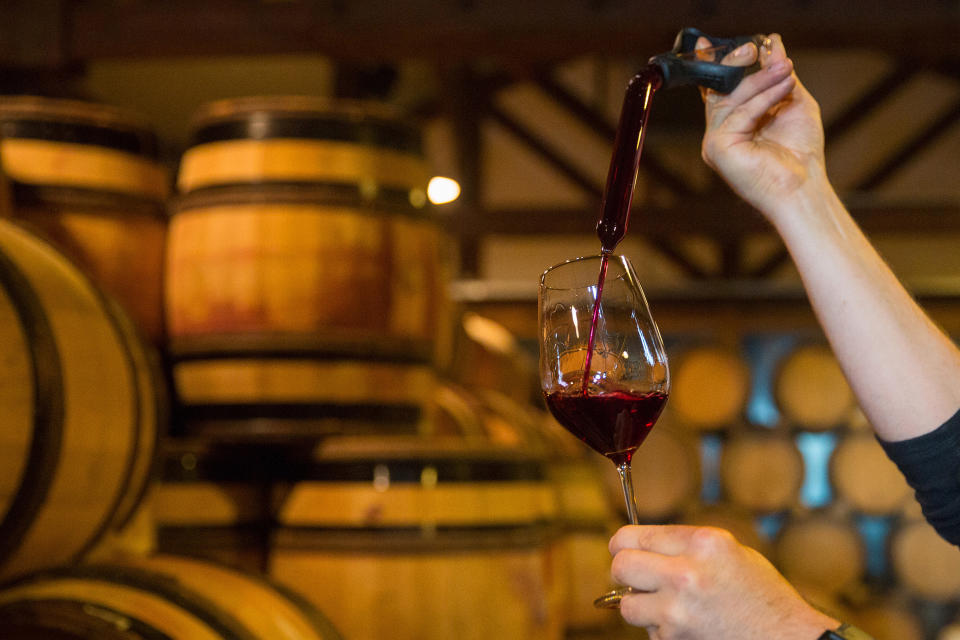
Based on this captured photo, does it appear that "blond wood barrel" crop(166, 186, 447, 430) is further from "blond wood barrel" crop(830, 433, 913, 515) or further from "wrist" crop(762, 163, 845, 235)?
"blond wood barrel" crop(830, 433, 913, 515)

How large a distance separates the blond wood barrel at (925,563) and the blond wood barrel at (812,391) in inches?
32.8

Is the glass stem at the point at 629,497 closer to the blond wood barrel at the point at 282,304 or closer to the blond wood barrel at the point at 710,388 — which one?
the blond wood barrel at the point at 282,304

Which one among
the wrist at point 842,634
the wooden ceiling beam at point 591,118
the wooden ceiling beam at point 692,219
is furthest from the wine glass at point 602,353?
the wooden ceiling beam at point 591,118

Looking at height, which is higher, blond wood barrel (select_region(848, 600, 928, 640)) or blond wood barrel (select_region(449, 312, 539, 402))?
blond wood barrel (select_region(449, 312, 539, 402))

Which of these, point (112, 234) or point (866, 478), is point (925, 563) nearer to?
point (866, 478)

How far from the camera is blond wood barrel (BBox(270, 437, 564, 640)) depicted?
180cm

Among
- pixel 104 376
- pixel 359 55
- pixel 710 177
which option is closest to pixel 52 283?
pixel 104 376

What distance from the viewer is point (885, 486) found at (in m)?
6.44

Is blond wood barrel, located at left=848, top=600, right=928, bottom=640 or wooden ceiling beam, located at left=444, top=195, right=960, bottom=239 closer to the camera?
blond wood barrel, located at left=848, top=600, right=928, bottom=640

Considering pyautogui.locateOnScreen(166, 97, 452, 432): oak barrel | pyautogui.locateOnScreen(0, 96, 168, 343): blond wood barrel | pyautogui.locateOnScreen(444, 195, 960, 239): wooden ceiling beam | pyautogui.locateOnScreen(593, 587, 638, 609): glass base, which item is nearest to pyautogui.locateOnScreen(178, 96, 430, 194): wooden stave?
pyautogui.locateOnScreen(166, 97, 452, 432): oak barrel

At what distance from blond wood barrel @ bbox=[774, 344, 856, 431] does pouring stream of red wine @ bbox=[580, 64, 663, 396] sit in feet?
19.3

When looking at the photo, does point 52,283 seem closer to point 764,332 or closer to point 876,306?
point 876,306

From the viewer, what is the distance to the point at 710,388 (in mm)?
6840

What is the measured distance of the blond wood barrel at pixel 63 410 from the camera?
1.23 m
